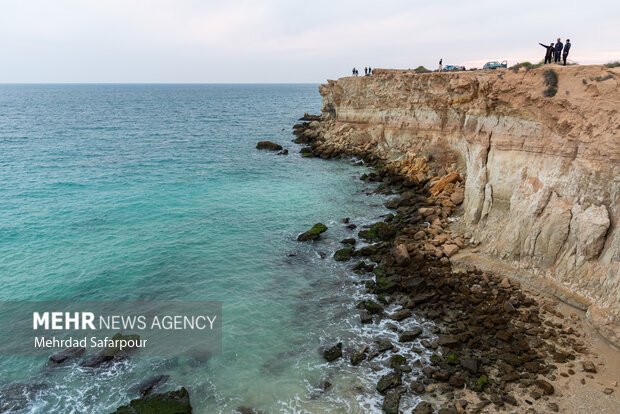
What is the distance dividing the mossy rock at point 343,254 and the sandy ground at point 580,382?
10720 millimetres

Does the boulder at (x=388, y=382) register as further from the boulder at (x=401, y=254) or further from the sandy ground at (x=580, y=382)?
the boulder at (x=401, y=254)

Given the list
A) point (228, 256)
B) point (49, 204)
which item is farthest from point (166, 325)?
point (49, 204)

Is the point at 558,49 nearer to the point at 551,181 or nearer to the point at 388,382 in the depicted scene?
the point at 551,181

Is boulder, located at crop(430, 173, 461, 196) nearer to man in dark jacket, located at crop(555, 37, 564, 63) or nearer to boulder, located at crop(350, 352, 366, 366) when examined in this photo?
man in dark jacket, located at crop(555, 37, 564, 63)

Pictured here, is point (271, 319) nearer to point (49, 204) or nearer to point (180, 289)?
point (180, 289)

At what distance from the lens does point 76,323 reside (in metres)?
17.0

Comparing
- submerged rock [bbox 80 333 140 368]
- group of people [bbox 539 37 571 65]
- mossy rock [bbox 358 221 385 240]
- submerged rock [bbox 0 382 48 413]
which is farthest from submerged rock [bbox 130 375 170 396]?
group of people [bbox 539 37 571 65]

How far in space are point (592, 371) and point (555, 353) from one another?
3.93 feet

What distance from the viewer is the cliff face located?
15758mm

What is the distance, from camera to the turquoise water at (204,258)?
13.8 m

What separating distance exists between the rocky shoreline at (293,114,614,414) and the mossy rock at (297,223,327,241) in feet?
8.55

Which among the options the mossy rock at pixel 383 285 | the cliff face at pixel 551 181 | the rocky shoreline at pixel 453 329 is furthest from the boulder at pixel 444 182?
the mossy rock at pixel 383 285

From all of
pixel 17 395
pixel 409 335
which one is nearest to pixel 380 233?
pixel 409 335

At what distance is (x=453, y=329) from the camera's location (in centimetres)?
1591
